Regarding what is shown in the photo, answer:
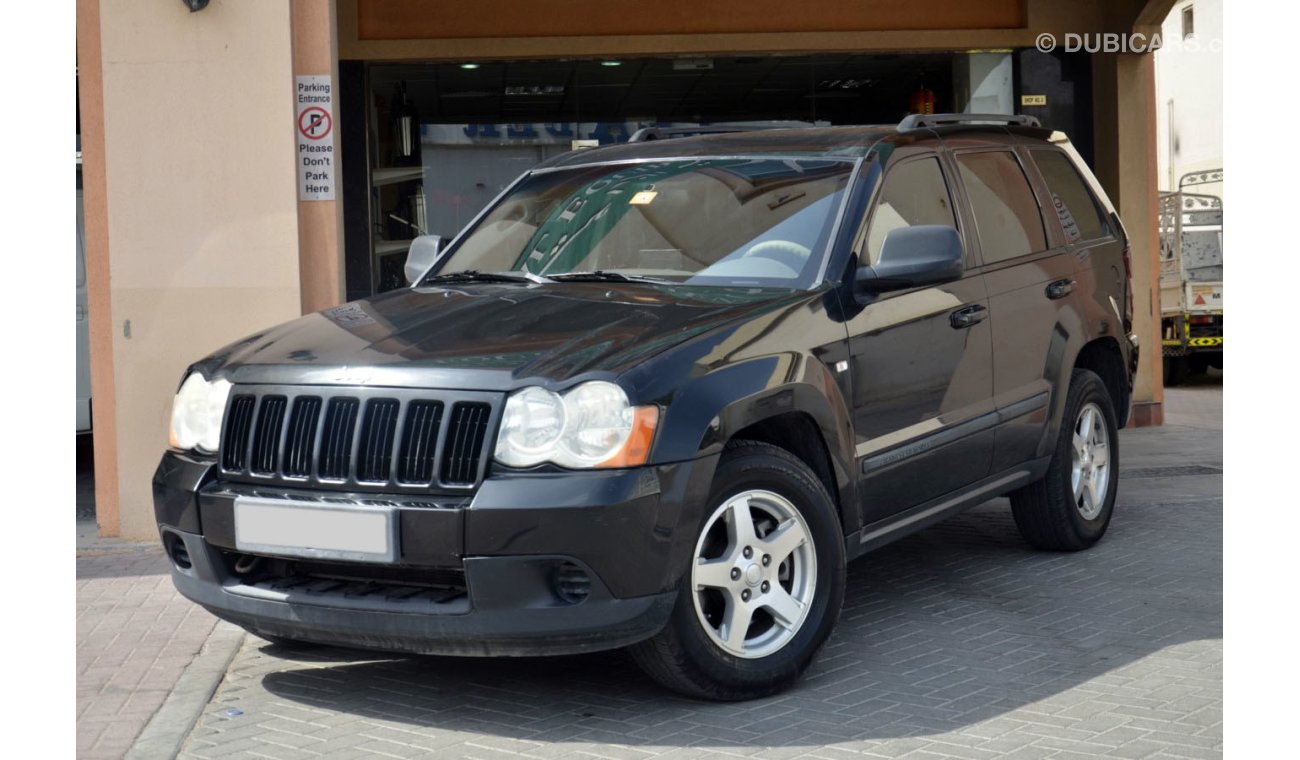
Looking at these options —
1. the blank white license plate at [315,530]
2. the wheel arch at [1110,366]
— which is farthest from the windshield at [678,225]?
the wheel arch at [1110,366]

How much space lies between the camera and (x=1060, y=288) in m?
6.68

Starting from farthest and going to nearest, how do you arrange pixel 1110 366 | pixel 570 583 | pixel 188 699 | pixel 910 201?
pixel 1110 366 < pixel 910 201 < pixel 188 699 < pixel 570 583

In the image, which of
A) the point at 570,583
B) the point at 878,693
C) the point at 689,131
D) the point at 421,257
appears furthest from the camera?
the point at 689,131

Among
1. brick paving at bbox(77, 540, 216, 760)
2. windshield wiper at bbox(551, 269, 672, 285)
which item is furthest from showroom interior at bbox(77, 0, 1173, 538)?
windshield wiper at bbox(551, 269, 672, 285)

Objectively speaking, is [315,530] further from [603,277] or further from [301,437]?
[603,277]

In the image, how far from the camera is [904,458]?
5520 mm

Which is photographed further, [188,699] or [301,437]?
[188,699]

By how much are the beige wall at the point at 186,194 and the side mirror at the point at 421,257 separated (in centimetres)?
155

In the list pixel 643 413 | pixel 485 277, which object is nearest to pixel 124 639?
pixel 485 277

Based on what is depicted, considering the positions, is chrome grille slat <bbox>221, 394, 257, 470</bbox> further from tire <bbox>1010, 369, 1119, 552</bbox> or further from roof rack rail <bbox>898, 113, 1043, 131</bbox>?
tire <bbox>1010, 369, 1119, 552</bbox>

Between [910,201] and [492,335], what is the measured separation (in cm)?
190

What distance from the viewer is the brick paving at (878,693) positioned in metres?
4.41

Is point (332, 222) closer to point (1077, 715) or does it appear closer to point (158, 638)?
point (158, 638)
